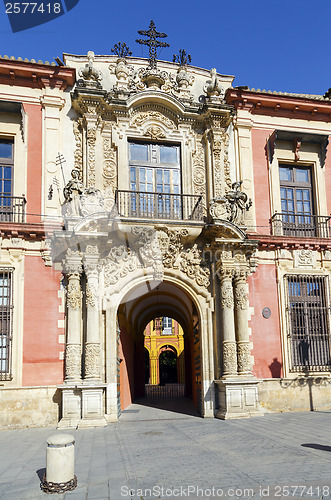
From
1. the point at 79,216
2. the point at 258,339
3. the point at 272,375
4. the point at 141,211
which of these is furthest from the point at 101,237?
the point at 272,375

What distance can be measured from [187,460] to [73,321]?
5182 mm

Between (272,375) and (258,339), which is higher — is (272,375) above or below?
below

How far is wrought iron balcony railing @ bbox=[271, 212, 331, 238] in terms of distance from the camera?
44.6 feet

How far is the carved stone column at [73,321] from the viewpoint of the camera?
10852mm

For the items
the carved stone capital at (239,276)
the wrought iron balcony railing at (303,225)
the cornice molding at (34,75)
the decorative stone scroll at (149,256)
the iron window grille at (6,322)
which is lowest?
the iron window grille at (6,322)

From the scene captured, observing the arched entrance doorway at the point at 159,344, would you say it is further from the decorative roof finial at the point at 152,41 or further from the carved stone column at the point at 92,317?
the decorative roof finial at the point at 152,41

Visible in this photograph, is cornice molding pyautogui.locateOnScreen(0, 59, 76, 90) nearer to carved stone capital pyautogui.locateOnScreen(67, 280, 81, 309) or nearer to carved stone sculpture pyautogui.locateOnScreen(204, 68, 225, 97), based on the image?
carved stone sculpture pyautogui.locateOnScreen(204, 68, 225, 97)

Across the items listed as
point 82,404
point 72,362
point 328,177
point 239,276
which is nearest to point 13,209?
point 72,362

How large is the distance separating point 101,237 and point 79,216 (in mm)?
750

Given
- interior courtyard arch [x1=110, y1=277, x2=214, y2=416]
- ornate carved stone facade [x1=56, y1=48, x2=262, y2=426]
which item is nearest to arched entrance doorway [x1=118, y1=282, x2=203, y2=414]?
interior courtyard arch [x1=110, y1=277, x2=214, y2=416]

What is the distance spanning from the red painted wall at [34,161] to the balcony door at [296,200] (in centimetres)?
701

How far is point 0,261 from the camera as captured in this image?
11.3 metres

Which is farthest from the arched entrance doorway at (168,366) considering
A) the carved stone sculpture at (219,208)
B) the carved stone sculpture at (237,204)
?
the carved stone sculpture at (219,208)

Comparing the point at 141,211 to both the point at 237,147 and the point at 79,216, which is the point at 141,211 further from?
the point at 237,147
